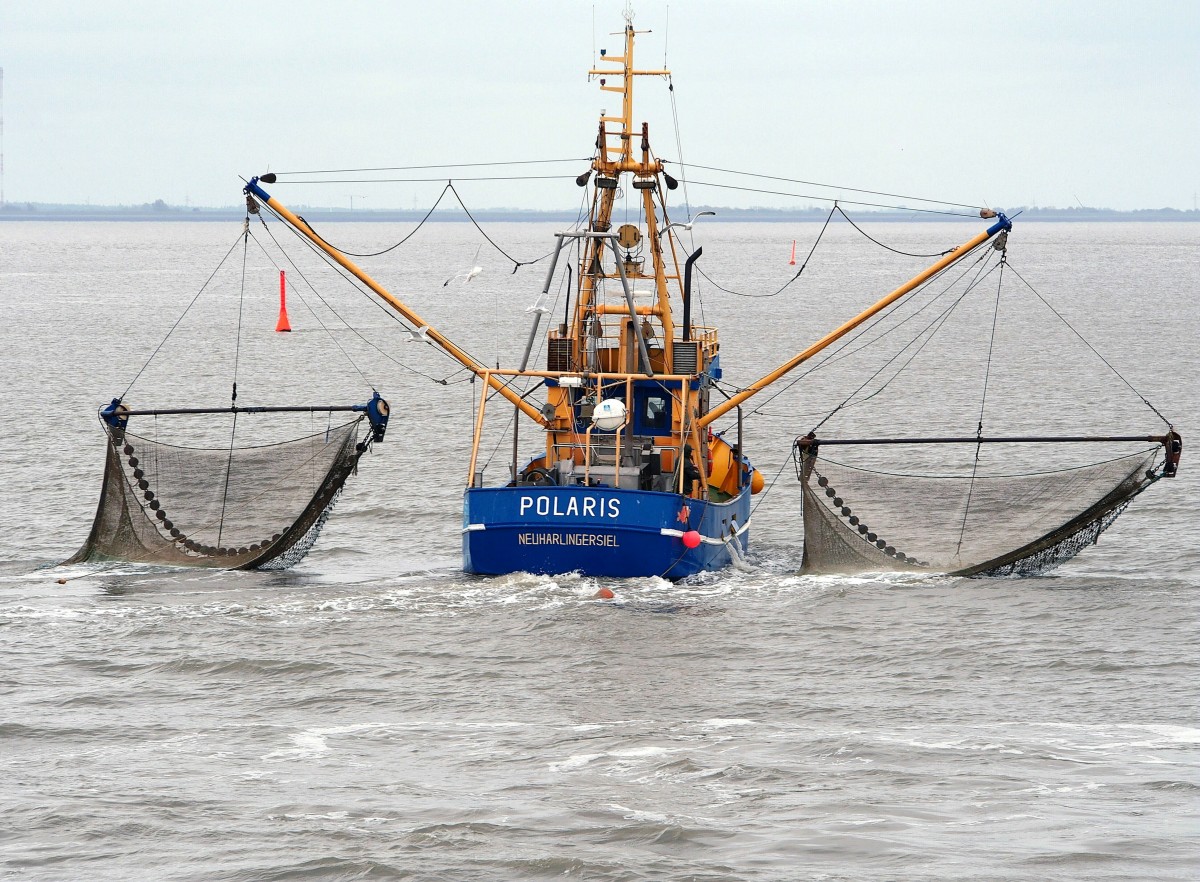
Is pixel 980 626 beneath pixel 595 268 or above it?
beneath

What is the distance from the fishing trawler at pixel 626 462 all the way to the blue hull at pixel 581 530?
23mm

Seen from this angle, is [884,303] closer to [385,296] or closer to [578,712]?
[385,296]

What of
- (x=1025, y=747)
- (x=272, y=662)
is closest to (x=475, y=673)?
(x=272, y=662)

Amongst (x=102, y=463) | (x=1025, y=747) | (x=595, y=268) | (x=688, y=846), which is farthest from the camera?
(x=102, y=463)

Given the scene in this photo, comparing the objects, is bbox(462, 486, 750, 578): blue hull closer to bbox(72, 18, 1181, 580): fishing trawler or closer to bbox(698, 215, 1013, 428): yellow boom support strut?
bbox(72, 18, 1181, 580): fishing trawler

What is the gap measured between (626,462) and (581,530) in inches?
133

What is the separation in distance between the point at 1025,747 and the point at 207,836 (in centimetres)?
952

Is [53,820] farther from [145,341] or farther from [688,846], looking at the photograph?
[145,341]

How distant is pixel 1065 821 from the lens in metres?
17.4

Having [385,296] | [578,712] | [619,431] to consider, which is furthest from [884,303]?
[578,712]

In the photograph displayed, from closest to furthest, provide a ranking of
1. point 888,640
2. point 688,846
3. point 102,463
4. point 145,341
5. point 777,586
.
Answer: point 688,846 < point 888,640 < point 777,586 < point 102,463 < point 145,341

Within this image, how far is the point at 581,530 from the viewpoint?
26688mm

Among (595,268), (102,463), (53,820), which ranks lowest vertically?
(53,820)

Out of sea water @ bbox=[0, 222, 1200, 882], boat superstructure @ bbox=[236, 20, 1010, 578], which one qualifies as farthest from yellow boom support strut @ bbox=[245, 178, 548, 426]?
sea water @ bbox=[0, 222, 1200, 882]
